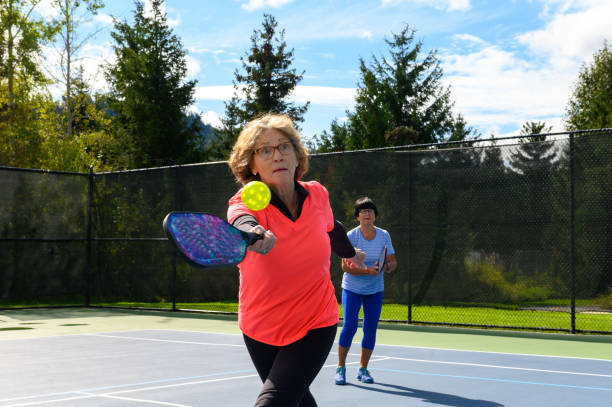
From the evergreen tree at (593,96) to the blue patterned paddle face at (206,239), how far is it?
2636 cm

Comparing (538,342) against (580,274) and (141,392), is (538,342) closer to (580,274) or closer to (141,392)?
(580,274)

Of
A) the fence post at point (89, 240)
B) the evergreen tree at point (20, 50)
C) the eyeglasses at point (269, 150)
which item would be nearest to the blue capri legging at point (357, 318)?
the eyeglasses at point (269, 150)

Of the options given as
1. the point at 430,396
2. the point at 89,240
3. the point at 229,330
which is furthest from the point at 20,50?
the point at 430,396

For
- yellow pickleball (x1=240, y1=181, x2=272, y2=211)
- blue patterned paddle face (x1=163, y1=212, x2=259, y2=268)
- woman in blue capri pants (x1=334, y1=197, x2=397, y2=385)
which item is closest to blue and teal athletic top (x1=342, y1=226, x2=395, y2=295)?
woman in blue capri pants (x1=334, y1=197, x2=397, y2=385)

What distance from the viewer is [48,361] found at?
8.37 m

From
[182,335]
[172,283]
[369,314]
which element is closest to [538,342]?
[369,314]

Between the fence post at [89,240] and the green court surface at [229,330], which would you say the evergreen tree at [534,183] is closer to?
the green court surface at [229,330]

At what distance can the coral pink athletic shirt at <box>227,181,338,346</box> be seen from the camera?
9.64 feet

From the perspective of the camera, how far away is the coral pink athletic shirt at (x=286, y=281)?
294 cm

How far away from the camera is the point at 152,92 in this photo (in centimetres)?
3438

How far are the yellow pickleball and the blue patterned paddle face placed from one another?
0.87 feet

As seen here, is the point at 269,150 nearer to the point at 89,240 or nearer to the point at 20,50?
the point at 89,240

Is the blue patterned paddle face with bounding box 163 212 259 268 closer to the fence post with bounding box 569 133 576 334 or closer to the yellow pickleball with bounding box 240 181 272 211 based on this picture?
the yellow pickleball with bounding box 240 181 272 211

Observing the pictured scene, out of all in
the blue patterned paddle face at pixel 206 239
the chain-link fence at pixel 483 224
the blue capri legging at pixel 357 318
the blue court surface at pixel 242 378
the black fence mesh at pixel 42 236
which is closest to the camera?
the blue patterned paddle face at pixel 206 239
